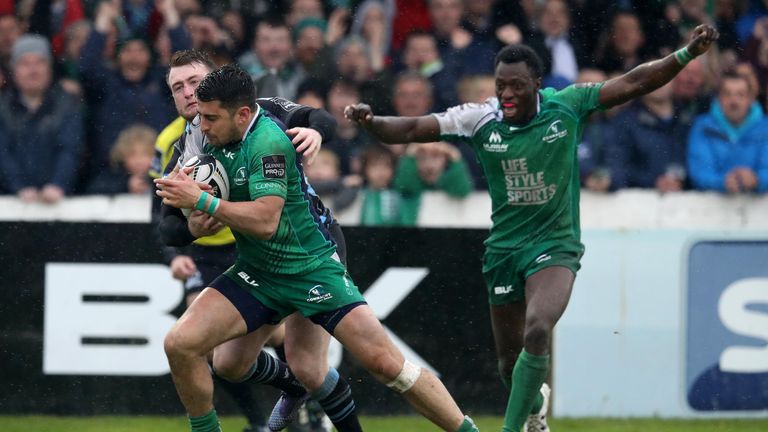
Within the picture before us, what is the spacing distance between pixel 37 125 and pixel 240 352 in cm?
327

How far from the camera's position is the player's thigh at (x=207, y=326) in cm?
666

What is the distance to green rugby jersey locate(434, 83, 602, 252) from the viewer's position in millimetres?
7723

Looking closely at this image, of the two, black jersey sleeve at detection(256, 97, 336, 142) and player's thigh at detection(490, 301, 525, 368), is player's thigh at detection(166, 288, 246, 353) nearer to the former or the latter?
black jersey sleeve at detection(256, 97, 336, 142)

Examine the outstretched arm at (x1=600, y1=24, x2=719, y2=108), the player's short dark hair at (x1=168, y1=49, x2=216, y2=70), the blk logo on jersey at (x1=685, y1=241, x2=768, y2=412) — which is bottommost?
the blk logo on jersey at (x1=685, y1=241, x2=768, y2=412)

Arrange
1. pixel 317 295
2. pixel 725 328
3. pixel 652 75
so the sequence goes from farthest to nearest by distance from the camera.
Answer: pixel 725 328
pixel 652 75
pixel 317 295

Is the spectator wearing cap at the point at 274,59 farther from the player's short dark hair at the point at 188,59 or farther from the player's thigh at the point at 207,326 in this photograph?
the player's thigh at the point at 207,326

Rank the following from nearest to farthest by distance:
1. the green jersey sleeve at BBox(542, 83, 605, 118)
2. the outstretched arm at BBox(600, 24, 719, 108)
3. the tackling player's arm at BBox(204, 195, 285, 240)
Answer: the tackling player's arm at BBox(204, 195, 285, 240) → the outstretched arm at BBox(600, 24, 719, 108) → the green jersey sleeve at BBox(542, 83, 605, 118)

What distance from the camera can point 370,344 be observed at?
264 inches

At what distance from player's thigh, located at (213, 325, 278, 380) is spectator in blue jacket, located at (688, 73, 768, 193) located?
394 cm

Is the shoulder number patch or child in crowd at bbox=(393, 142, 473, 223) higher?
the shoulder number patch

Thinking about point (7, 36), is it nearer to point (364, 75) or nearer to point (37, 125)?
point (37, 125)

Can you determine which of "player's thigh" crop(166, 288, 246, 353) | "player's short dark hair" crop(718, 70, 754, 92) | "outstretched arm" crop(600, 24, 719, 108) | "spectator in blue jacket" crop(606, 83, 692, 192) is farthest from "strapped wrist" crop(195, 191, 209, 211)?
"player's short dark hair" crop(718, 70, 754, 92)

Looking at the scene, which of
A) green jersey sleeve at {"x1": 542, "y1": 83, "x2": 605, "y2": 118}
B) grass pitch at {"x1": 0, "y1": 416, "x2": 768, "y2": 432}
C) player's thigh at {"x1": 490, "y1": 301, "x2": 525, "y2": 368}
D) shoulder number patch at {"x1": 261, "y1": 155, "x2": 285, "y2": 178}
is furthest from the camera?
grass pitch at {"x1": 0, "y1": 416, "x2": 768, "y2": 432}

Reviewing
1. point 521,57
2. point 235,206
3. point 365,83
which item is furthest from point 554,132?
point 365,83
